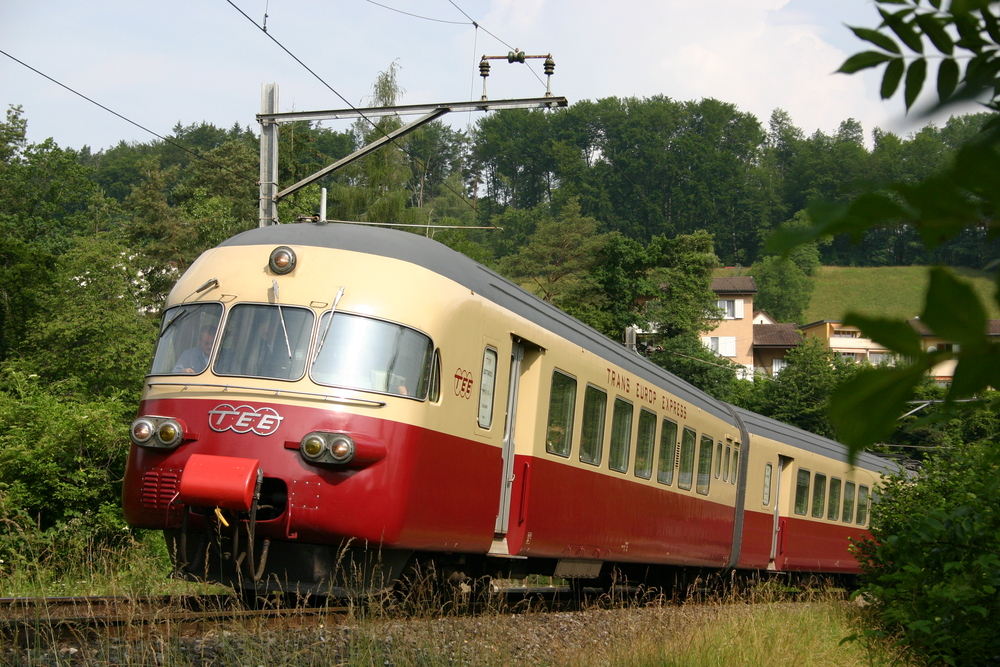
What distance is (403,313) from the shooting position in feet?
28.0

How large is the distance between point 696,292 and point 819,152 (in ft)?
308

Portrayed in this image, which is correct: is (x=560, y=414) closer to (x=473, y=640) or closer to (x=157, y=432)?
(x=473, y=640)

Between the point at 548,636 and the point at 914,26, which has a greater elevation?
the point at 914,26

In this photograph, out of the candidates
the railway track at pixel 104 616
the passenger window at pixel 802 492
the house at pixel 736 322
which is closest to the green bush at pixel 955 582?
the railway track at pixel 104 616

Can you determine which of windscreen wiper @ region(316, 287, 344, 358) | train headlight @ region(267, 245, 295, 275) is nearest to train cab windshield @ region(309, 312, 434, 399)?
windscreen wiper @ region(316, 287, 344, 358)

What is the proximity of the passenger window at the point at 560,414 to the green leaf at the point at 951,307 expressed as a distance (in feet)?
30.3

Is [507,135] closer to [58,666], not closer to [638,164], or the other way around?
[638,164]

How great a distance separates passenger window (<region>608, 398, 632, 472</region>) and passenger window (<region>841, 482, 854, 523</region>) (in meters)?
11.9

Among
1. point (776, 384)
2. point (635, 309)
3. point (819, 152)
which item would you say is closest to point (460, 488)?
point (635, 309)

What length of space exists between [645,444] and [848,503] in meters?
11.6

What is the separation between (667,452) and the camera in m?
14.0

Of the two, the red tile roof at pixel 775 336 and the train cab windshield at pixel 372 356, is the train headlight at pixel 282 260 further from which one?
the red tile roof at pixel 775 336

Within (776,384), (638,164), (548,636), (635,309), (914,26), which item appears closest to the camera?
(914,26)

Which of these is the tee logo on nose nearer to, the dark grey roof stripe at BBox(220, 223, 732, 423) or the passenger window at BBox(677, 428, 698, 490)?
the dark grey roof stripe at BBox(220, 223, 732, 423)
